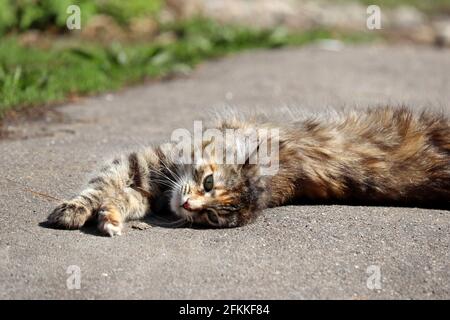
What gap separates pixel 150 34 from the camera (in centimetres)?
1314

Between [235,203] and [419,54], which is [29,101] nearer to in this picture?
[235,203]

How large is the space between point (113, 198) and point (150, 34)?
26.2ft

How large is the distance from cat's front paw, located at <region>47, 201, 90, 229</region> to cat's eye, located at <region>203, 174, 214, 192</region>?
0.89 meters

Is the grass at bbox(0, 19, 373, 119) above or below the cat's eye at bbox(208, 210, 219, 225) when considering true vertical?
above

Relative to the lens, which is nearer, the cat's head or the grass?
the cat's head

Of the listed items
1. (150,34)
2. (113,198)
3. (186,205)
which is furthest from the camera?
(150,34)

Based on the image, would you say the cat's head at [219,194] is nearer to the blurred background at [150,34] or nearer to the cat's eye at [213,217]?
the cat's eye at [213,217]

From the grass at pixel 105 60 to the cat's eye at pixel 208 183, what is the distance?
3295 millimetres

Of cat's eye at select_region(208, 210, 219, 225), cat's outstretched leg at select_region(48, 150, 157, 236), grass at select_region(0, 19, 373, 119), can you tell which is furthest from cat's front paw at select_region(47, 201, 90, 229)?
grass at select_region(0, 19, 373, 119)

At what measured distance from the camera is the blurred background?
374 inches

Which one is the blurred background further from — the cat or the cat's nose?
the cat's nose

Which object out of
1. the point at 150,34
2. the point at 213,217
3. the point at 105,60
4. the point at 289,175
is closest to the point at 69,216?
the point at 213,217

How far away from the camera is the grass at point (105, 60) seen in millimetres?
8719

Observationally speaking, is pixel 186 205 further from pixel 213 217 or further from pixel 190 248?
pixel 190 248
